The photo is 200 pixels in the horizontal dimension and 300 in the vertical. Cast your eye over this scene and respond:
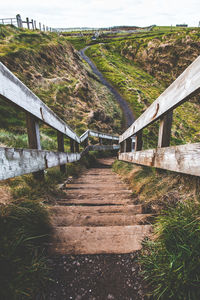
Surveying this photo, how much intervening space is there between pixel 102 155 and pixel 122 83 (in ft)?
57.5

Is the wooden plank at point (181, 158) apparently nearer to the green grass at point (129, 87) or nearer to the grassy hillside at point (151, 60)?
the green grass at point (129, 87)

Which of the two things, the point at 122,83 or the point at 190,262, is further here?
the point at 122,83

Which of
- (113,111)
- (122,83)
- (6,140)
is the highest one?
(122,83)

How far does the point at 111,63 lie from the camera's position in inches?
1198

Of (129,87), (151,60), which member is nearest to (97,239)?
(129,87)

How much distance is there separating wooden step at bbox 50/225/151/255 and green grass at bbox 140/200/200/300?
0.13 meters

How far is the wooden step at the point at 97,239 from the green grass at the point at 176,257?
133 mm

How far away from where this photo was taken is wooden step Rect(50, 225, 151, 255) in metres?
1.25

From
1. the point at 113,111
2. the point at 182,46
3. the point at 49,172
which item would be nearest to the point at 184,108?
the point at 113,111

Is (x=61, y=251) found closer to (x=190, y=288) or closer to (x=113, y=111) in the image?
(x=190, y=288)

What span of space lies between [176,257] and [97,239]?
0.66 metres

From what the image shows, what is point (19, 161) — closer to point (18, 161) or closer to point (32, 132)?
point (18, 161)

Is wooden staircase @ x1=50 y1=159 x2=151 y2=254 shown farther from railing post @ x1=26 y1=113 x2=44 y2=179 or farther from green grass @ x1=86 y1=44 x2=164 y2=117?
green grass @ x1=86 y1=44 x2=164 y2=117

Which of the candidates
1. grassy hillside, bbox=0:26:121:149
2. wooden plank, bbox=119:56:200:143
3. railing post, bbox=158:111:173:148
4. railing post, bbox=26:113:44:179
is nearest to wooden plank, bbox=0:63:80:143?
railing post, bbox=26:113:44:179
